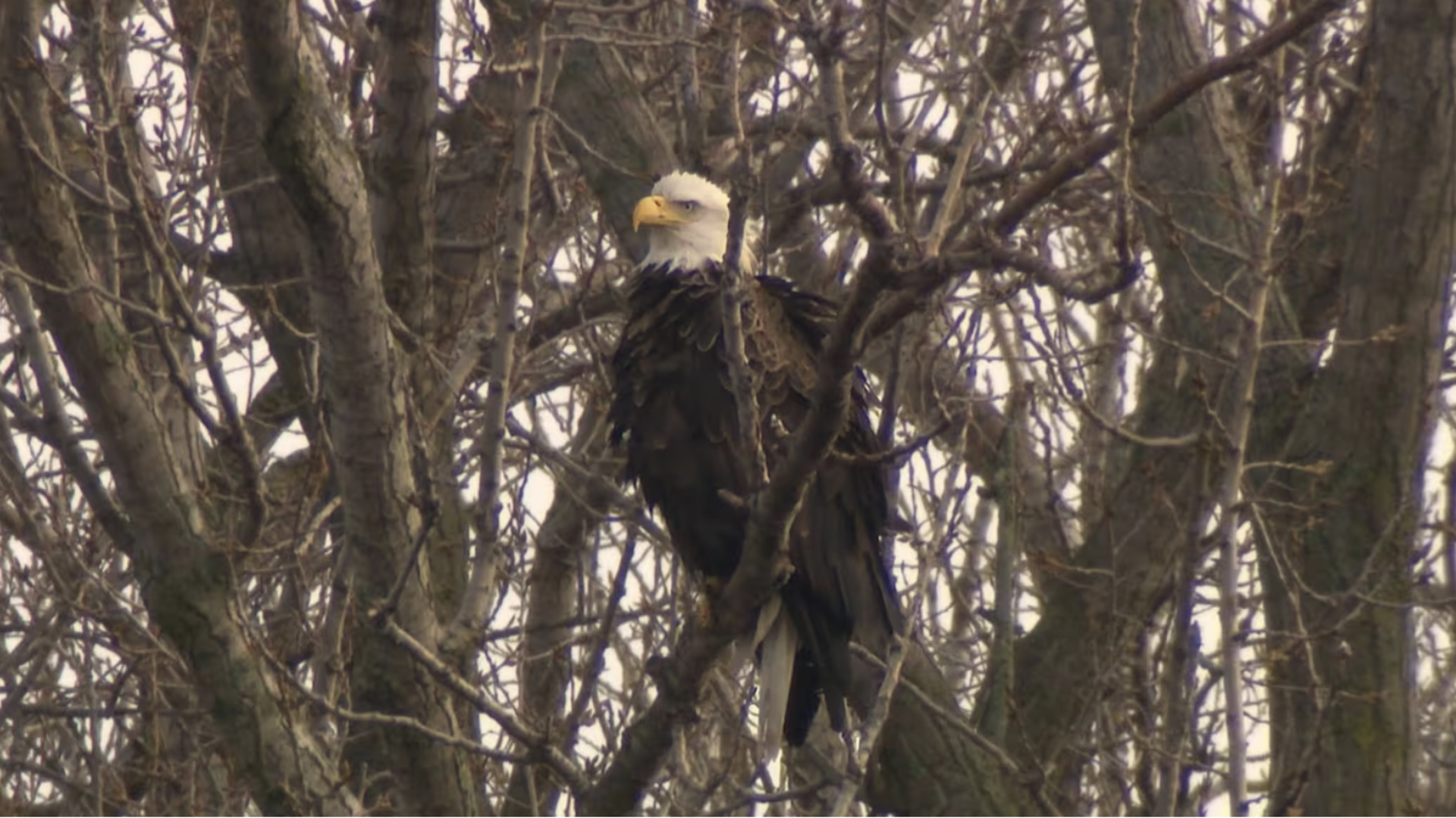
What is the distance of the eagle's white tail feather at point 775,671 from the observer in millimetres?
5262

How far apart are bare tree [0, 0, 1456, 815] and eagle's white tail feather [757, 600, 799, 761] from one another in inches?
8.2

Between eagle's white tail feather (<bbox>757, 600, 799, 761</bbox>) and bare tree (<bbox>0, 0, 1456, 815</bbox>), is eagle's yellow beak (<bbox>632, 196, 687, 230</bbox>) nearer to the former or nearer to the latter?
bare tree (<bbox>0, 0, 1456, 815</bbox>)

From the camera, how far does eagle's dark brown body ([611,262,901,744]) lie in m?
5.17

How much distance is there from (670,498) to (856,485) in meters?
0.50

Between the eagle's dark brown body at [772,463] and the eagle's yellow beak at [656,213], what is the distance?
0.15 m

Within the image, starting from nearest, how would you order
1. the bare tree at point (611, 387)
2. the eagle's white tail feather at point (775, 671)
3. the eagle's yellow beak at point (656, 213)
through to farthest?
the bare tree at point (611, 387) < the eagle's white tail feather at point (775, 671) < the eagle's yellow beak at point (656, 213)

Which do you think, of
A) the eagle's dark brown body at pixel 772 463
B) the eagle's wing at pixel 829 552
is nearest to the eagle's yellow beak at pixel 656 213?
the eagle's dark brown body at pixel 772 463

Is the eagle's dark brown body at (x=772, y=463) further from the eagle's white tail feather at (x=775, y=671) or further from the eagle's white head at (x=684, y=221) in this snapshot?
the eagle's white head at (x=684, y=221)

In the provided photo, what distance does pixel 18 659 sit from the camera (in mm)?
5848

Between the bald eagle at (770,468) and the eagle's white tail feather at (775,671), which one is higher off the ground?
the bald eagle at (770,468)

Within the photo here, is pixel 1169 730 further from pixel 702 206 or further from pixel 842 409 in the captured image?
pixel 702 206

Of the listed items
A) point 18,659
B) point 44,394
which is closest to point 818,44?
point 44,394

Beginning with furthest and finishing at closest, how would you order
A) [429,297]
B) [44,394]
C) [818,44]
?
[429,297], [44,394], [818,44]

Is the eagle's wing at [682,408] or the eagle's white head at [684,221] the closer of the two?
the eagle's wing at [682,408]
